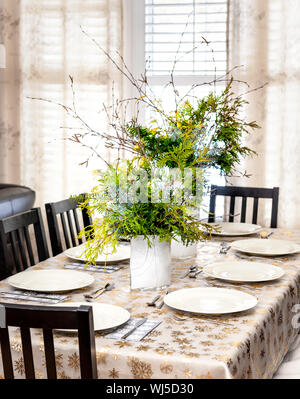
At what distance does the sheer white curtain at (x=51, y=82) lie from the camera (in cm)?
432

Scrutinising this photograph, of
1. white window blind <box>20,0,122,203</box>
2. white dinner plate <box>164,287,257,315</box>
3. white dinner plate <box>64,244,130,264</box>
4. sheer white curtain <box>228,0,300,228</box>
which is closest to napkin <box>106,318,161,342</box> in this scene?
white dinner plate <box>164,287,257,315</box>

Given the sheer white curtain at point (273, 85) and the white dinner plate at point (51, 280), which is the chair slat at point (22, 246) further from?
the sheer white curtain at point (273, 85)

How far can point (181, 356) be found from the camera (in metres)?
1.34

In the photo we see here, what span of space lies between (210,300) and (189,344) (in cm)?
33

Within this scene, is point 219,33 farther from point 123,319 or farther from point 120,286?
point 123,319

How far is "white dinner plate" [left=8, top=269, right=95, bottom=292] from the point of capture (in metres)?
1.85

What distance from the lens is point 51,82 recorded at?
4.43 meters

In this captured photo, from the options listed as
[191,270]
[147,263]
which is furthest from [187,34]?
[147,263]

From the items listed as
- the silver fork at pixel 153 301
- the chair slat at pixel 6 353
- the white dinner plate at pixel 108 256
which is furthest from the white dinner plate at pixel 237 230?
the chair slat at pixel 6 353

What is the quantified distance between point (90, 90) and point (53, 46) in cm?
43

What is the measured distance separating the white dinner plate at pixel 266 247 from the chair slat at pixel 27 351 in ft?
4.21

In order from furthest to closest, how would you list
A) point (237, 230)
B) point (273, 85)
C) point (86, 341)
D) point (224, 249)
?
point (273, 85) → point (237, 230) → point (224, 249) → point (86, 341)

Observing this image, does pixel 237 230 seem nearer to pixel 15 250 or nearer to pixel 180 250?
pixel 180 250
